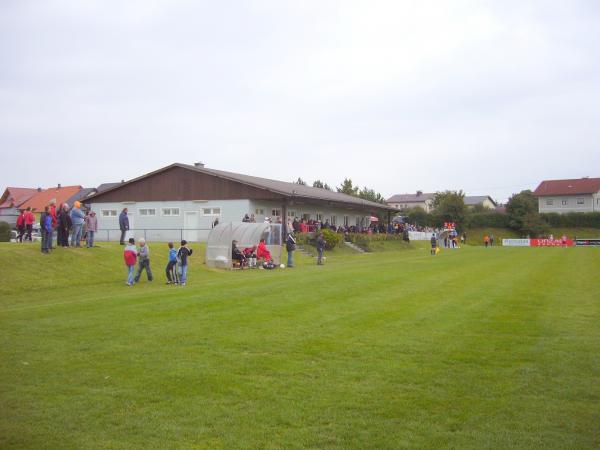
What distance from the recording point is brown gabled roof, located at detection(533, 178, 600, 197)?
86.9 meters

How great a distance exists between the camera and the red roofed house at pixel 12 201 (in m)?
79.8

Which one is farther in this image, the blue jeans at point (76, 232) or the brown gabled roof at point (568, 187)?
the brown gabled roof at point (568, 187)

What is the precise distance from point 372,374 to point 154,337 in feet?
13.4

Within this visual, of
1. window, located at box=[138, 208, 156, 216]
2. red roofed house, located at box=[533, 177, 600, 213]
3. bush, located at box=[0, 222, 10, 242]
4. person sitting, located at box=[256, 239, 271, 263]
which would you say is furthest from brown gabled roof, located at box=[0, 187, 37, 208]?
red roofed house, located at box=[533, 177, 600, 213]

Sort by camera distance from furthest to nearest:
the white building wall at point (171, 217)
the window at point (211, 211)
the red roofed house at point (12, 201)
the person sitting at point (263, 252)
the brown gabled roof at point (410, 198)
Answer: the brown gabled roof at point (410, 198) → the red roofed house at point (12, 201) → the window at point (211, 211) → the white building wall at point (171, 217) → the person sitting at point (263, 252)

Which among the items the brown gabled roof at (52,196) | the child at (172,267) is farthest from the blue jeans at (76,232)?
the brown gabled roof at (52,196)

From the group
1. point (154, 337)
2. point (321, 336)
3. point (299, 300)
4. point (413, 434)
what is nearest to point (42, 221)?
point (299, 300)

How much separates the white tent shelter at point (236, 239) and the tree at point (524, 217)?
55925 millimetres

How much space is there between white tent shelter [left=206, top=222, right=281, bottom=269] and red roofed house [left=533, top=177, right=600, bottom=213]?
72834 mm

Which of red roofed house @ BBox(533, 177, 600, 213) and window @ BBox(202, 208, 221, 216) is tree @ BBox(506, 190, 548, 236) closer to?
red roofed house @ BBox(533, 177, 600, 213)

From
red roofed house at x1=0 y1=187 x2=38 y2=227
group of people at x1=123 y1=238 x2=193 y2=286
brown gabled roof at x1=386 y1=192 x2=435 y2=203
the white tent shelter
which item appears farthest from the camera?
brown gabled roof at x1=386 y1=192 x2=435 y2=203

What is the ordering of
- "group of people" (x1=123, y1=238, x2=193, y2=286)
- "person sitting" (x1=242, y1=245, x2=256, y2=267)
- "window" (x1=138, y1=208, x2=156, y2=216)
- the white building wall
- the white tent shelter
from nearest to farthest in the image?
"group of people" (x1=123, y1=238, x2=193, y2=286)
the white tent shelter
"person sitting" (x1=242, y1=245, x2=256, y2=267)
the white building wall
"window" (x1=138, y1=208, x2=156, y2=216)

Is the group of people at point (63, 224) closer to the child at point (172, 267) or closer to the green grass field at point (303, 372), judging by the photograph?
the child at point (172, 267)

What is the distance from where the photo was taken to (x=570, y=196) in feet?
289
